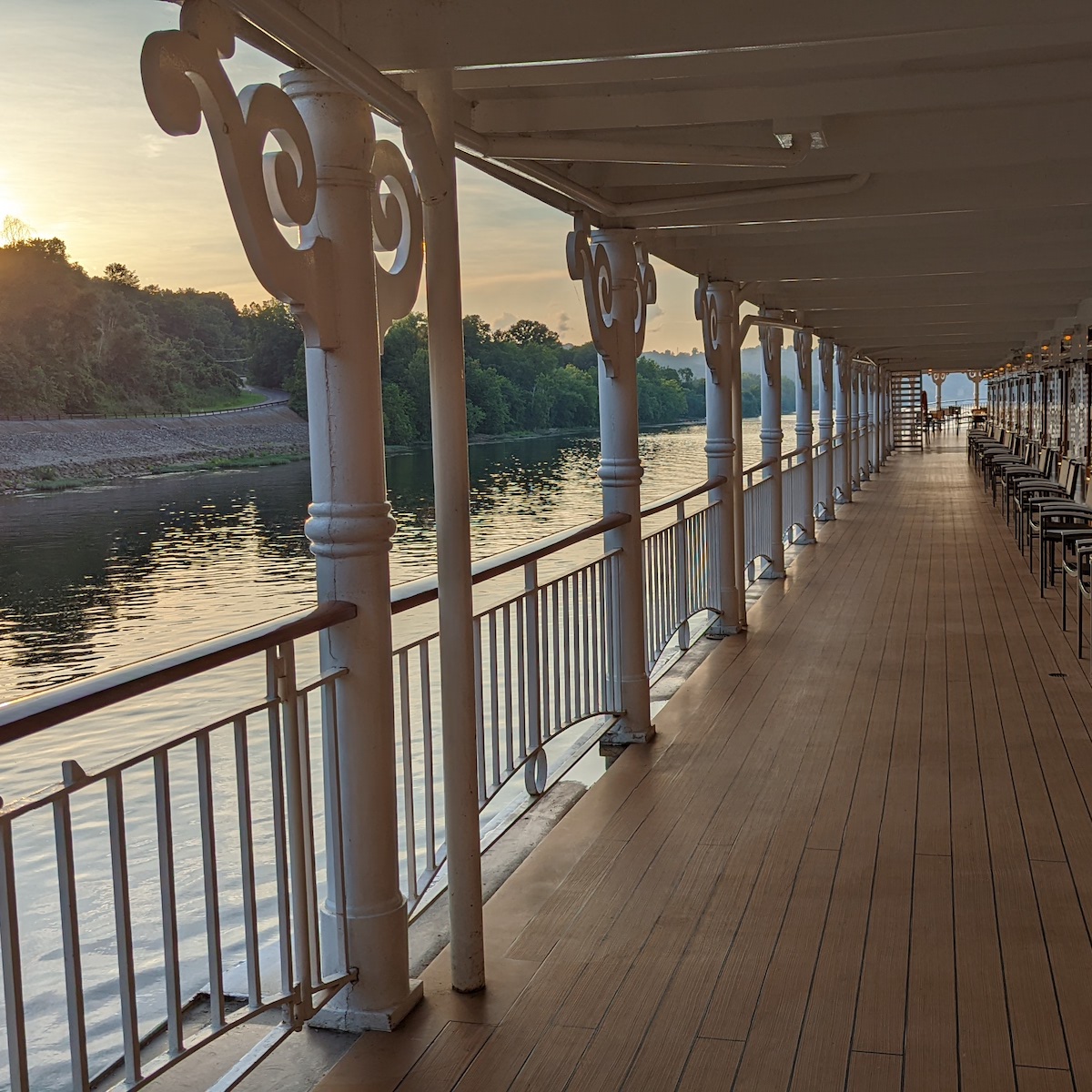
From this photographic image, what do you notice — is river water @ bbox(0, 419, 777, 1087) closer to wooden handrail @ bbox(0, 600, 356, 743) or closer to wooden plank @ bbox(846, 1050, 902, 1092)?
wooden handrail @ bbox(0, 600, 356, 743)

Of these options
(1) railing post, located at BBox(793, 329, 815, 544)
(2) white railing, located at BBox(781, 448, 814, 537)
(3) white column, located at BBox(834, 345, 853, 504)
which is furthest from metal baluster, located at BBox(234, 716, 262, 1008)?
(3) white column, located at BBox(834, 345, 853, 504)

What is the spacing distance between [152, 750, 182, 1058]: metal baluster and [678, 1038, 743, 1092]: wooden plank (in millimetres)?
948

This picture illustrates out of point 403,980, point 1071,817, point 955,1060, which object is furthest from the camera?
point 1071,817

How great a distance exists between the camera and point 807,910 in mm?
3078

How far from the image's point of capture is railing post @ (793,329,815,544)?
1123cm

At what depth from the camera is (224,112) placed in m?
1.89

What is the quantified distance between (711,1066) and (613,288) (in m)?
3.02

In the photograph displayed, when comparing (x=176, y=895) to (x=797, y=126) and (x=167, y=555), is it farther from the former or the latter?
(x=167, y=555)

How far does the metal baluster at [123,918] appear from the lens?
5.73 feet

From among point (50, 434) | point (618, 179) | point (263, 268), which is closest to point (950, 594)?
point (618, 179)

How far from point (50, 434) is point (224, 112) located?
37.2 ft

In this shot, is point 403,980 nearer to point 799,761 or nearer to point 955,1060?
point 955,1060

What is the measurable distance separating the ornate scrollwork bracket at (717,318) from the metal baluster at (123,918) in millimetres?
5228

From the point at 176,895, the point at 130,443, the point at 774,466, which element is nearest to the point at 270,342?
the point at 130,443
